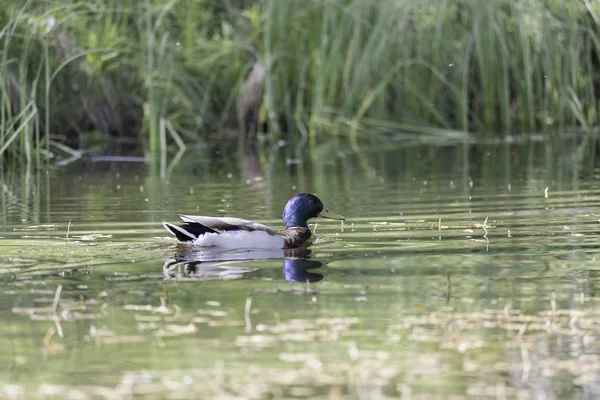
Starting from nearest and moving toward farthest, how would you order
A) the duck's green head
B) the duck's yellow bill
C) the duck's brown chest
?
the duck's brown chest, the duck's green head, the duck's yellow bill

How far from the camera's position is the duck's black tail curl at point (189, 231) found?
25.5 ft

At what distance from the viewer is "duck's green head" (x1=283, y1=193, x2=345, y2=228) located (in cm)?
864

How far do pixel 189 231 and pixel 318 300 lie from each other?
2.02 meters

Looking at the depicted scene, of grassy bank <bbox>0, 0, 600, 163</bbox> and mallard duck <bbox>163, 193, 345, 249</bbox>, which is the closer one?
mallard duck <bbox>163, 193, 345, 249</bbox>

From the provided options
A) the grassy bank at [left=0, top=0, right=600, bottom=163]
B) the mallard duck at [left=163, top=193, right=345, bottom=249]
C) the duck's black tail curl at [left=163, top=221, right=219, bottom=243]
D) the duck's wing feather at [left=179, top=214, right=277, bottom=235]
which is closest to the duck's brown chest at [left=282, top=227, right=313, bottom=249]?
the mallard duck at [left=163, top=193, right=345, bottom=249]

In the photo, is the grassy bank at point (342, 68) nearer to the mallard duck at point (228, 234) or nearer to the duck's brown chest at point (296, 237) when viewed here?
the duck's brown chest at point (296, 237)

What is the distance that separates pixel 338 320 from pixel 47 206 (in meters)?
5.73

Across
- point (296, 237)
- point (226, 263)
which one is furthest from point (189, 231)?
point (296, 237)

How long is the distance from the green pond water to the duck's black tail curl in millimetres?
137

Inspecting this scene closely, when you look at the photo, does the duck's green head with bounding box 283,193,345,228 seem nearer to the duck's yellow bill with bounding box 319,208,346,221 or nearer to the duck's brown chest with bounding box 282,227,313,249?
the duck's yellow bill with bounding box 319,208,346,221

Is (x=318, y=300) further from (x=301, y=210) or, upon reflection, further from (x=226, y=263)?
(x=301, y=210)

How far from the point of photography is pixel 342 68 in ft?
58.6

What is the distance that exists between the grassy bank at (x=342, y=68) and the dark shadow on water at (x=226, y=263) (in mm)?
8382

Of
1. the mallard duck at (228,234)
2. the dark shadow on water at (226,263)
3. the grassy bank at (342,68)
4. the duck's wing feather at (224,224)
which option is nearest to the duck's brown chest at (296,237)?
the mallard duck at (228,234)
